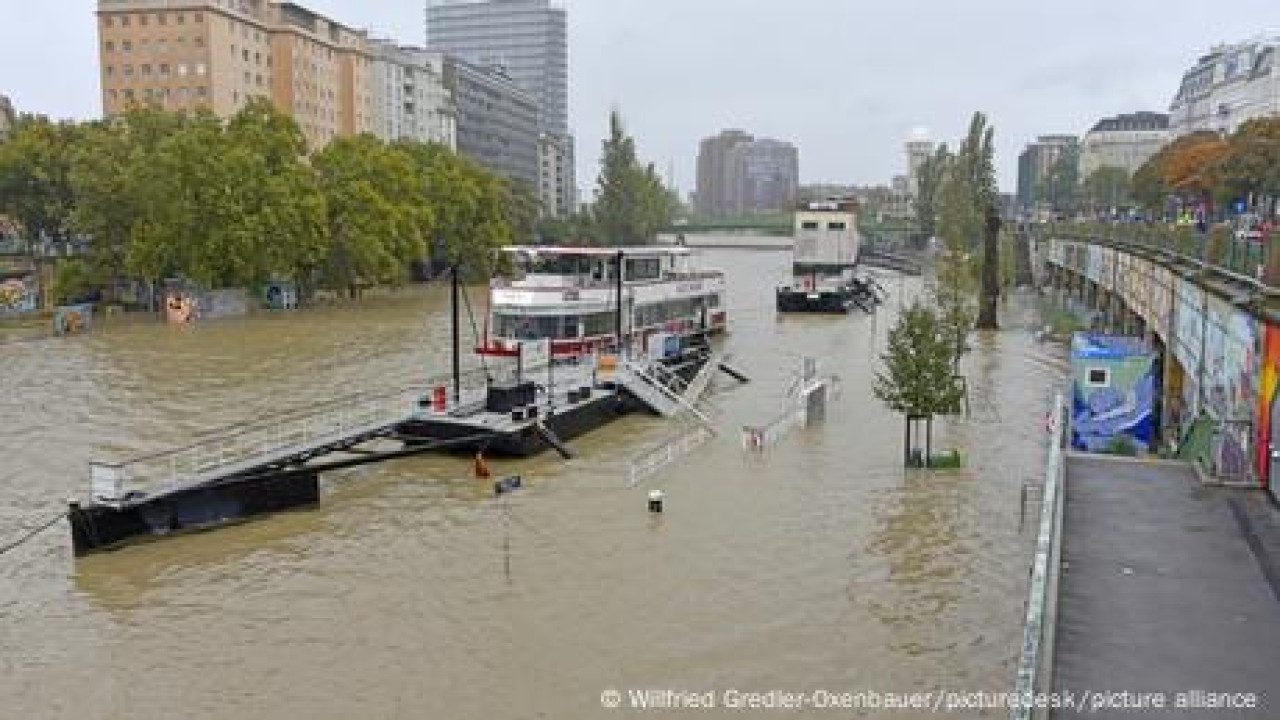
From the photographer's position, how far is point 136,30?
11156 centimetres

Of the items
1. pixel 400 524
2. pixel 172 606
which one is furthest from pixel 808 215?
pixel 172 606

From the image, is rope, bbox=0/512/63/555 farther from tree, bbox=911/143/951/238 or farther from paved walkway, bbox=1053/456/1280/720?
tree, bbox=911/143/951/238

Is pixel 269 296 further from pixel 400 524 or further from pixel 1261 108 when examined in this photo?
pixel 1261 108

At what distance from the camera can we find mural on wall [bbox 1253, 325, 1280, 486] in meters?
18.3

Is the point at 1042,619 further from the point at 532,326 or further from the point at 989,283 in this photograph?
the point at 989,283

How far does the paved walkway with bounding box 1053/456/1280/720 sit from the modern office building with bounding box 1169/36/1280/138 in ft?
433

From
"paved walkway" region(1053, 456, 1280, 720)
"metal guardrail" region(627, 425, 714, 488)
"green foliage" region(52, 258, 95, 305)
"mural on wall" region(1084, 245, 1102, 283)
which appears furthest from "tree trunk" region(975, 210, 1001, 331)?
"green foliage" region(52, 258, 95, 305)

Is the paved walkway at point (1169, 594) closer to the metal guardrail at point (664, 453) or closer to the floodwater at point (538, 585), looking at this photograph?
the floodwater at point (538, 585)

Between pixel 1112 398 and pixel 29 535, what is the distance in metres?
23.4

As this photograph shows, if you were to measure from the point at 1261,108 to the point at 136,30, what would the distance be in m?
126

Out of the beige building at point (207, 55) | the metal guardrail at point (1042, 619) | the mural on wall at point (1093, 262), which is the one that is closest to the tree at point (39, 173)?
the beige building at point (207, 55)

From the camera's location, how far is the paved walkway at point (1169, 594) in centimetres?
1138

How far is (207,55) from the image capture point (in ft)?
359

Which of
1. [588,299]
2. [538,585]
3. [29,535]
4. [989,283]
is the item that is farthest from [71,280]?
[538,585]
